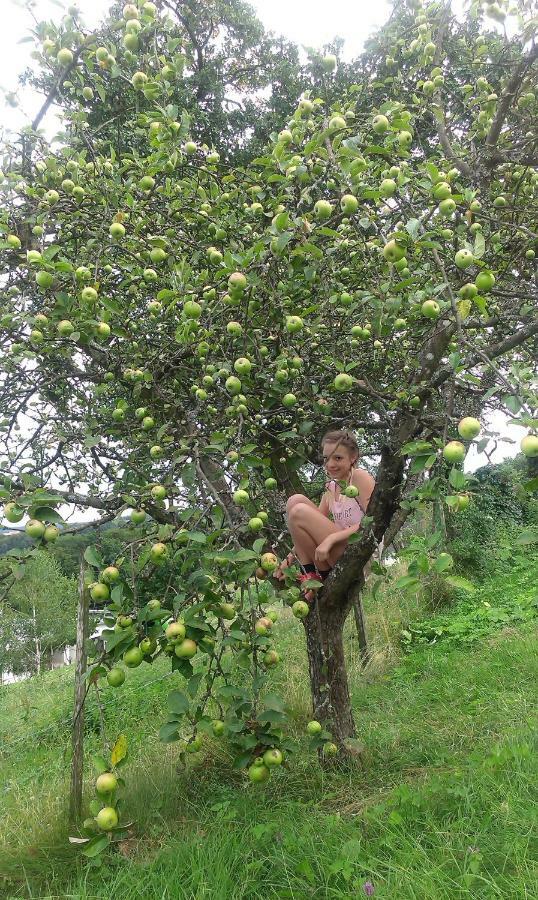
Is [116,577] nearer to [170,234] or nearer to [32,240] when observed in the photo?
[170,234]

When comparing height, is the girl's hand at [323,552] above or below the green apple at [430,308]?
below

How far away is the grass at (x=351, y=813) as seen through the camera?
2.00m

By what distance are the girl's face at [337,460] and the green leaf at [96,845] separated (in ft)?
6.22

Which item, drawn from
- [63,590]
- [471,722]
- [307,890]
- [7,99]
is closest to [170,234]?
[7,99]

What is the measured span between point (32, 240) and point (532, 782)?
10.7 ft

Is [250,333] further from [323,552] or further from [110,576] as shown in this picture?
[323,552]

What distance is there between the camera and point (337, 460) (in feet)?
10.2

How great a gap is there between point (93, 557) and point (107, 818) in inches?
27.9

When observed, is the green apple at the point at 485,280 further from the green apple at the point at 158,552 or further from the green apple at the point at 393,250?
the green apple at the point at 158,552

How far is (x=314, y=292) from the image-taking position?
98.0 inches

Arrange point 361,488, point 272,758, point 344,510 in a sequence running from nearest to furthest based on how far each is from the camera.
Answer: point 272,758, point 361,488, point 344,510

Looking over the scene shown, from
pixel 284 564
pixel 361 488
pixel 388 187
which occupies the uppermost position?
pixel 388 187

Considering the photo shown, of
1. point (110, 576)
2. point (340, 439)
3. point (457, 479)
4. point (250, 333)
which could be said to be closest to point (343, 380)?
point (250, 333)

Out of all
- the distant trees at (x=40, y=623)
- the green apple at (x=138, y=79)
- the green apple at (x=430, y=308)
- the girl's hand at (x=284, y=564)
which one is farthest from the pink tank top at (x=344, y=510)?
the distant trees at (x=40, y=623)
